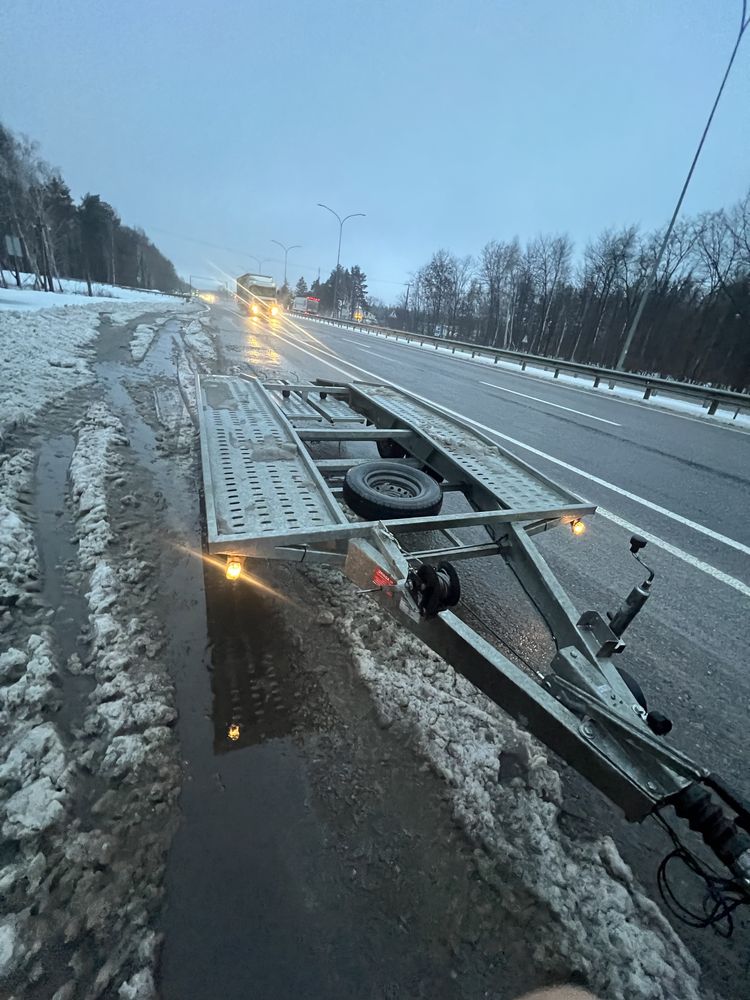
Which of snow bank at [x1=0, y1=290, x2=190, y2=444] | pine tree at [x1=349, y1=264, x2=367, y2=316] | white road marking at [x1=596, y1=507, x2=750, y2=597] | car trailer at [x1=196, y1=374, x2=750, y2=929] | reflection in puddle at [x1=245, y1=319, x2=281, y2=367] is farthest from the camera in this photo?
pine tree at [x1=349, y1=264, x2=367, y2=316]

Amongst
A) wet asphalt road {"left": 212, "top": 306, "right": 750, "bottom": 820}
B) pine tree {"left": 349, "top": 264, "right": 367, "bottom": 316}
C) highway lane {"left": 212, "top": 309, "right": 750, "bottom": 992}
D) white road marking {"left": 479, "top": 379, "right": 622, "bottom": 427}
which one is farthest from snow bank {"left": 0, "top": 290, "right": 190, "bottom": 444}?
pine tree {"left": 349, "top": 264, "right": 367, "bottom": 316}

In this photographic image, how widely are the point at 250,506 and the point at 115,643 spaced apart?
1.13 meters

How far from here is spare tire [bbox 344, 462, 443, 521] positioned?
3020 millimetres

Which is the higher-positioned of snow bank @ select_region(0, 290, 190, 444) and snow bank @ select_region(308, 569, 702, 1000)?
snow bank @ select_region(0, 290, 190, 444)

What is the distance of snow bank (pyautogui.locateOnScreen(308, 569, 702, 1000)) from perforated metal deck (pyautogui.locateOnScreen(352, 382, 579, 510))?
1.34 meters

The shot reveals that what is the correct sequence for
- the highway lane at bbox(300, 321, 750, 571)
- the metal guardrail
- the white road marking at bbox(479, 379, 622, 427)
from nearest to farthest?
the highway lane at bbox(300, 321, 750, 571), the white road marking at bbox(479, 379, 622, 427), the metal guardrail

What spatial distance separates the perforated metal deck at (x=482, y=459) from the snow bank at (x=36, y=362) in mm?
4564

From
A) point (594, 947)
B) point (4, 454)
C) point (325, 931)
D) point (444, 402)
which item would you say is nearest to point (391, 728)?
point (325, 931)

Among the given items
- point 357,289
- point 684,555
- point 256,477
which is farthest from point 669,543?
point 357,289

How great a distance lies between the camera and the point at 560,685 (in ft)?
5.50

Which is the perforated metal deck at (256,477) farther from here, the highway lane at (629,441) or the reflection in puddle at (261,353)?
the reflection in puddle at (261,353)

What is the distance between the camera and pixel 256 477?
2.92 m

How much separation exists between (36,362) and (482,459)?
877 centimetres

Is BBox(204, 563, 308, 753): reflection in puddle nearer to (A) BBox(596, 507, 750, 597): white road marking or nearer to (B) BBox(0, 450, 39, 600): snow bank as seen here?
(B) BBox(0, 450, 39, 600): snow bank
